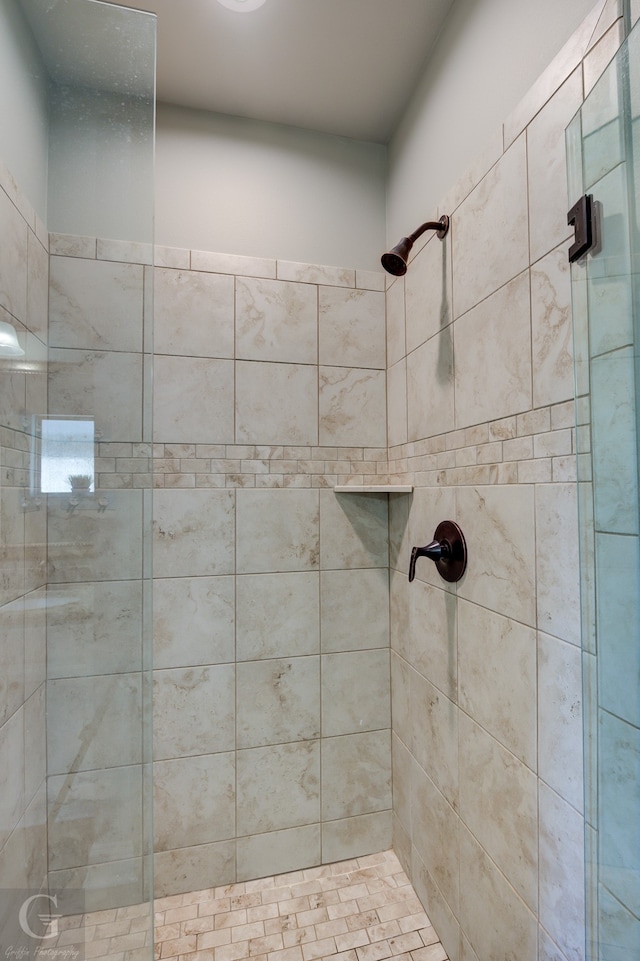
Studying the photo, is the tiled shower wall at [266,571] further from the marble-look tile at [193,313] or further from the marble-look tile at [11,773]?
the marble-look tile at [11,773]

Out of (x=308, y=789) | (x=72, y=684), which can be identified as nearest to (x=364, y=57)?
(x=72, y=684)

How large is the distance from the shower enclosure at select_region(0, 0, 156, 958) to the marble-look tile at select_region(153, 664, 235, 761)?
0.56 feet

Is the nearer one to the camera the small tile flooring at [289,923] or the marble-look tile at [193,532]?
the small tile flooring at [289,923]

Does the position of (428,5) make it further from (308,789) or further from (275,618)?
(308,789)

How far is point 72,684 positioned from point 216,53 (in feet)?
6.01

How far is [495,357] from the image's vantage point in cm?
95

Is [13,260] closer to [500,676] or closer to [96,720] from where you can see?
[96,720]

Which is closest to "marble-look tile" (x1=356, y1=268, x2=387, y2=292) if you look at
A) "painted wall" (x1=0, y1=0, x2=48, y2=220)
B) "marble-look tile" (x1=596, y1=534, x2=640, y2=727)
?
"painted wall" (x1=0, y1=0, x2=48, y2=220)

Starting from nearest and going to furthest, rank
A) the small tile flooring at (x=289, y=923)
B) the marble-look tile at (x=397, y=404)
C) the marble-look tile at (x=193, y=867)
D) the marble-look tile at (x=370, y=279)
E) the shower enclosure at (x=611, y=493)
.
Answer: the shower enclosure at (x=611, y=493) → the small tile flooring at (x=289, y=923) → the marble-look tile at (x=193, y=867) → the marble-look tile at (x=397, y=404) → the marble-look tile at (x=370, y=279)

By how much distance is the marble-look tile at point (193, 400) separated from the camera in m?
1.36

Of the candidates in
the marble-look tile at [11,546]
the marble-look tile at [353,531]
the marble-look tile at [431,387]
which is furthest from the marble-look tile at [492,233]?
the marble-look tile at [11,546]

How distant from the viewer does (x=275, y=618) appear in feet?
4.67

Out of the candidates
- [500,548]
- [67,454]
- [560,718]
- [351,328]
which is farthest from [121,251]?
[560,718]

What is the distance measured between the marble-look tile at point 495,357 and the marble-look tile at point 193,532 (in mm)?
784
